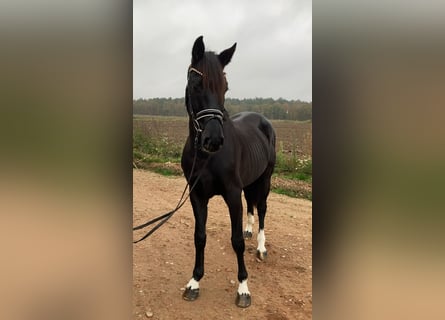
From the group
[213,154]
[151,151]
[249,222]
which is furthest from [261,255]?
[151,151]

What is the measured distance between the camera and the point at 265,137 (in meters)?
4.20

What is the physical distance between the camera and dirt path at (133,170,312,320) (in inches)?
107

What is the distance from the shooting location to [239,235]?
9.36 feet

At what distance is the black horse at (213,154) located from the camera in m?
2.32

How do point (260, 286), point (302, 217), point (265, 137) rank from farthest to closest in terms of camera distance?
point (302, 217)
point (265, 137)
point (260, 286)

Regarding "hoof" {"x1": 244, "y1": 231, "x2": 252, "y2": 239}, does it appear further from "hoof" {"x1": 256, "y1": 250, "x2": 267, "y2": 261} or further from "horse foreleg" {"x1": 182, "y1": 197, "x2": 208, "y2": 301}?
"horse foreleg" {"x1": 182, "y1": 197, "x2": 208, "y2": 301}

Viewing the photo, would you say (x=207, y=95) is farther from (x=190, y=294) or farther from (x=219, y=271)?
(x=219, y=271)
